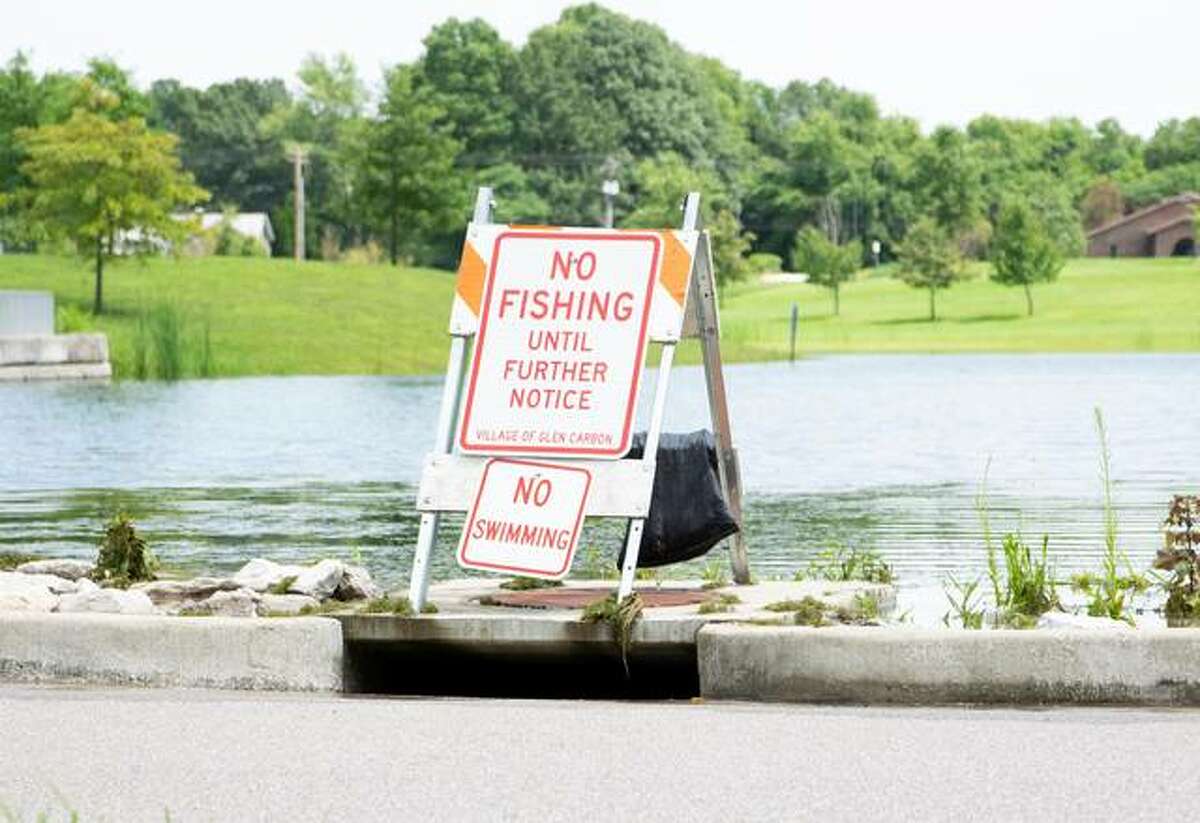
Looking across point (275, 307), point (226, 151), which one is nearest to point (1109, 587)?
point (275, 307)

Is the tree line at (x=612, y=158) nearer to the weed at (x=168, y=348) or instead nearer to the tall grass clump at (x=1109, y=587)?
the weed at (x=168, y=348)

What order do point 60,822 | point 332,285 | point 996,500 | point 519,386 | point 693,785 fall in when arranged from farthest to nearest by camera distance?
point 332,285 → point 996,500 → point 519,386 → point 693,785 → point 60,822

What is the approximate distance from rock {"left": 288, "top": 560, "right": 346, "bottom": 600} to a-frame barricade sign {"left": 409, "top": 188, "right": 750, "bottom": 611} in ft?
2.82

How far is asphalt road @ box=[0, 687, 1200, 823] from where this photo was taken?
22.9 feet

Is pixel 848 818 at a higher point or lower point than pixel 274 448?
higher

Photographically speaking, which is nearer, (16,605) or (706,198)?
(16,605)

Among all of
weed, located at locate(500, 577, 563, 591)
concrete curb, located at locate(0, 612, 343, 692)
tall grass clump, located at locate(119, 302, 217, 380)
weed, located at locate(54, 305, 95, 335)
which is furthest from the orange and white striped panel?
weed, located at locate(54, 305, 95, 335)

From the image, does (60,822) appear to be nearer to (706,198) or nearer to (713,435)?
(713,435)

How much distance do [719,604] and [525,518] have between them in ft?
2.97

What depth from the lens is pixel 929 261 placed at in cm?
11625

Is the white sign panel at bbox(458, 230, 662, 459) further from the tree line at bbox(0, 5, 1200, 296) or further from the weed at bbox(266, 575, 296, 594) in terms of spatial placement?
the tree line at bbox(0, 5, 1200, 296)

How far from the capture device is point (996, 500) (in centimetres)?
2205

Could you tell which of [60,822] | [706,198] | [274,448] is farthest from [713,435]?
[706,198]

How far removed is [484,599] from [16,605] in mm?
1961
